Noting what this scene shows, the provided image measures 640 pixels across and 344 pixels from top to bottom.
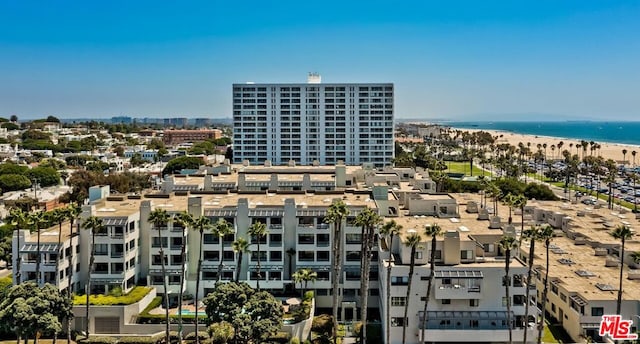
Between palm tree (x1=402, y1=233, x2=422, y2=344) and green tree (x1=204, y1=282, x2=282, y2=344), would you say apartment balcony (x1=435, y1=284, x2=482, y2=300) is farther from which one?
green tree (x1=204, y1=282, x2=282, y2=344)

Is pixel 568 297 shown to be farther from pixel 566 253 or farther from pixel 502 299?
pixel 566 253

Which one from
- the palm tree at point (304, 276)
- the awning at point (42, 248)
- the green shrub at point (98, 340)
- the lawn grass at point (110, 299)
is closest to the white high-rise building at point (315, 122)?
the palm tree at point (304, 276)

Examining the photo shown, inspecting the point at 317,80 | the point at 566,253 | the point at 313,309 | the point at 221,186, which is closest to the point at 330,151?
the point at 317,80

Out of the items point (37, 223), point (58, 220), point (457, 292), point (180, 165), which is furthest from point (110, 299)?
point (180, 165)

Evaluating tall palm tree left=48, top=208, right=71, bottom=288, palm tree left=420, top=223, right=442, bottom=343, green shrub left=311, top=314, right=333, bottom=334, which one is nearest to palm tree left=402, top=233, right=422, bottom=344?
palm tree left=420, top=223, right=442, bottom=343

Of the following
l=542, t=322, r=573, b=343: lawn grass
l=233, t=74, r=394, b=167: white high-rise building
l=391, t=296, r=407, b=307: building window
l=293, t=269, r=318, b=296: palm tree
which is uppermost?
l=233, t=74, r=394, b=167: white high-rise building

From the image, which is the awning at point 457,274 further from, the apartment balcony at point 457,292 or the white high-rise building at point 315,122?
the white high-rise building at point 315,122

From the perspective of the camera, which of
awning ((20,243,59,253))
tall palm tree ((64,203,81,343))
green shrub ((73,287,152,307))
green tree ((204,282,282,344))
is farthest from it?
awning ((20,243,59,253))
